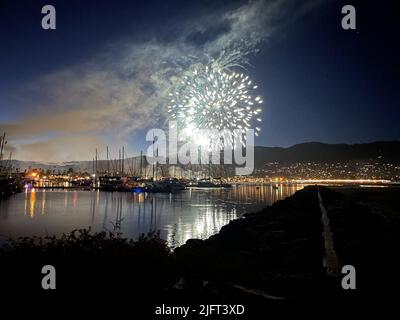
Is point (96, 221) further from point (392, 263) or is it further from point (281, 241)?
point (392, 263)

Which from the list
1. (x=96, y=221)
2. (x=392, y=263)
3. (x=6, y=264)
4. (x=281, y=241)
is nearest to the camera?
(x=6, y=264)

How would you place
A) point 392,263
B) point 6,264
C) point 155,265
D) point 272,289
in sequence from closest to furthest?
point 6,264 → point 155,265 → point 272,289 → point 392,263

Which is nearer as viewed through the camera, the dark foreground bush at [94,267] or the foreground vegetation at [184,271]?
the foreground vegetation at [184,271]

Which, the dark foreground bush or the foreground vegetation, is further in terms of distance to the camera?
the dark foreground bush

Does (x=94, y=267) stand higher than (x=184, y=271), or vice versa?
(x=94, y=267)

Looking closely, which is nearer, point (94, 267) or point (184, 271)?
point (94, 267)
